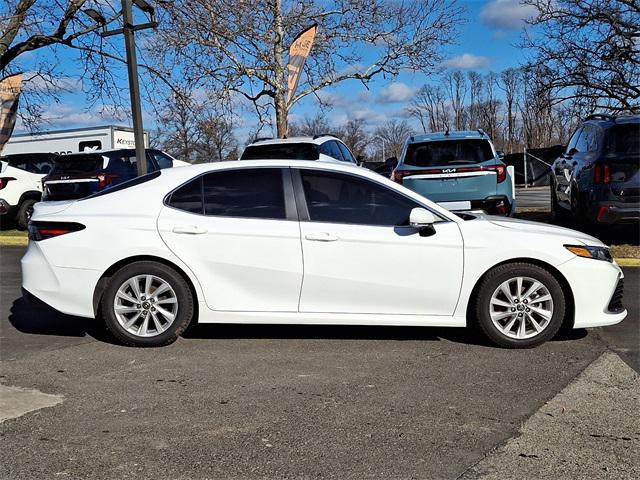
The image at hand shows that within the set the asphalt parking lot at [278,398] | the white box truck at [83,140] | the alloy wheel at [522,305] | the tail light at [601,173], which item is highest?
the white box truck at [83,140]

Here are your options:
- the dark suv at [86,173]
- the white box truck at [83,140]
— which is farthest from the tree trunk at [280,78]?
the white box truck at [83,140]

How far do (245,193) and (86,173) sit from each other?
8460 millimetres

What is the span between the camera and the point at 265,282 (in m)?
5.14

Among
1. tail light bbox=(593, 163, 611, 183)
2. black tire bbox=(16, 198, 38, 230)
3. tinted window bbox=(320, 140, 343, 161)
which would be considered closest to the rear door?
tail light bbox=(593, 163, 611, 183)

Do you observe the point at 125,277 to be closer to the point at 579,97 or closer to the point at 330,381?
the point at 330,381

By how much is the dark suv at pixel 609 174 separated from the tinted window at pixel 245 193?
4.97 m

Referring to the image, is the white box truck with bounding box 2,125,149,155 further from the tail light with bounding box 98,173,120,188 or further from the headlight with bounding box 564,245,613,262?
the headlight with bounding box 564,245,613,262

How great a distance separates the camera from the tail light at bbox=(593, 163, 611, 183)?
830 centimetres

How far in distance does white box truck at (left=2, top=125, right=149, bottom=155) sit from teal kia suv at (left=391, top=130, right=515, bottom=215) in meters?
16.4

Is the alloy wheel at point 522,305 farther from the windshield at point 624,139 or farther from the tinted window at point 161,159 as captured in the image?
the tinted window at point 161,159

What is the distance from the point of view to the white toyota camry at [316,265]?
5.09m

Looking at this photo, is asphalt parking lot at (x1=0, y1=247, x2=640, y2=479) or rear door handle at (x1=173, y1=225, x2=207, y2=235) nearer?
asphalt parking lot at (x1=0, y1=247, x2=640, y2=479)

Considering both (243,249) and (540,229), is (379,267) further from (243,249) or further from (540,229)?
(540,229)

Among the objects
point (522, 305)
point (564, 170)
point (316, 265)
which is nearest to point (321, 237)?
point (316, 265)
